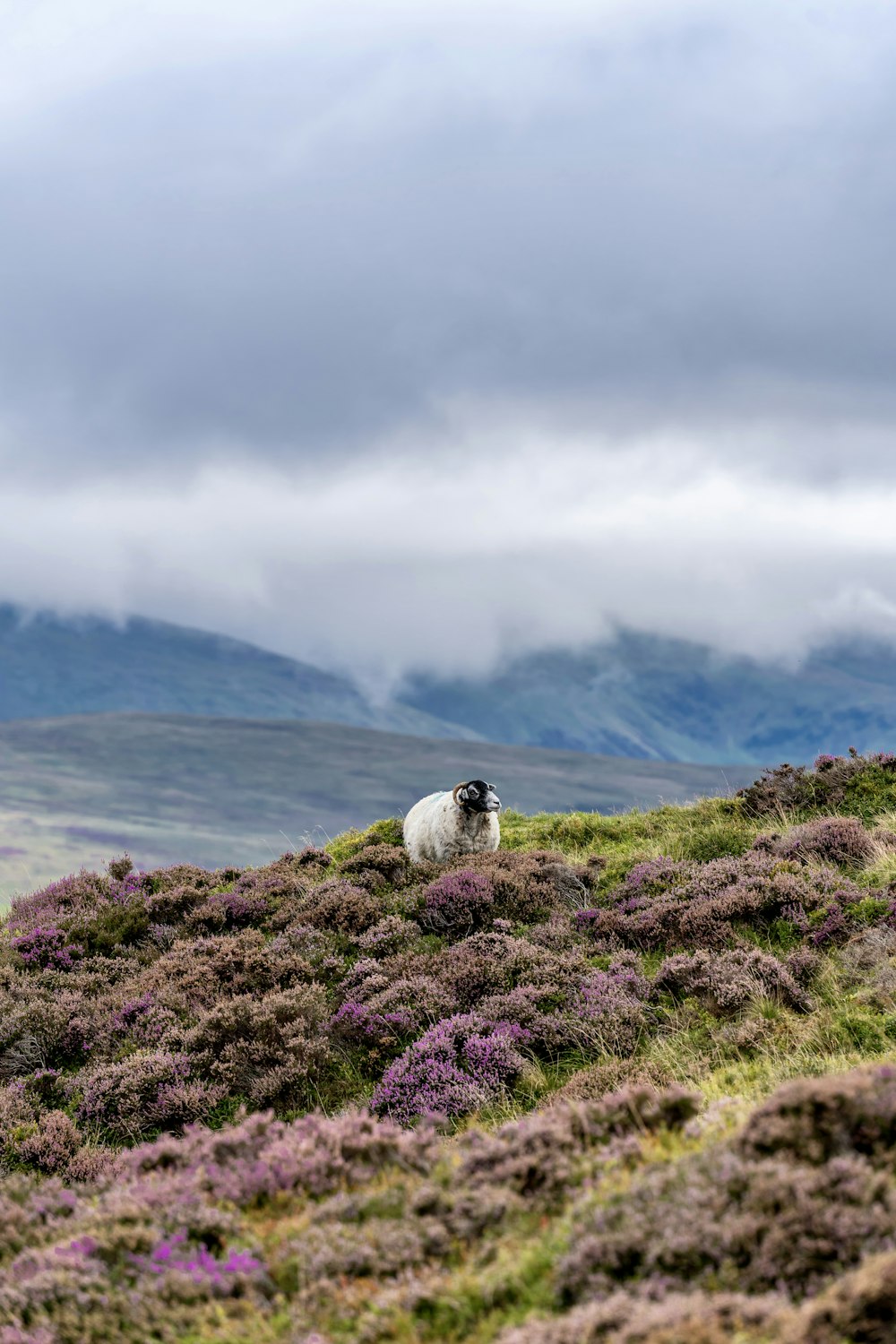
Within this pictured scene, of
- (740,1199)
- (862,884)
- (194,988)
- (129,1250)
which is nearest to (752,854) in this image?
(862,884)

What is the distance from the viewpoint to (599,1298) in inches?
159

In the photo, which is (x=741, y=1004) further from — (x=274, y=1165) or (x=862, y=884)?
(x=274, y=1165)

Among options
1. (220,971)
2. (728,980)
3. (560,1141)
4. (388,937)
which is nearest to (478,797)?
(388,937)

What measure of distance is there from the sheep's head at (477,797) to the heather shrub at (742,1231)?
39.5 feet

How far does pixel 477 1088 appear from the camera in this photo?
9.04 meters

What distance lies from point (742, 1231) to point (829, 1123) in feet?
2.80

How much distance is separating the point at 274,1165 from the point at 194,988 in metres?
7.50

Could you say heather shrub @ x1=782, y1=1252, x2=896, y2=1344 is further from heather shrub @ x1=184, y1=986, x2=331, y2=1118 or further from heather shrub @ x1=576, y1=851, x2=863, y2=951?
heather shrub @ x1=576, y1=851, x2=863, y2=951

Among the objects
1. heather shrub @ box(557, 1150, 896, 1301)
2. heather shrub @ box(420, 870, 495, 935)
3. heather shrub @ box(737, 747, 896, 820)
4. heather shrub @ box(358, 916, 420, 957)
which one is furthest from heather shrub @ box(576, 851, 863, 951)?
heather shrub @ box(557, 1150, 896, 1301)

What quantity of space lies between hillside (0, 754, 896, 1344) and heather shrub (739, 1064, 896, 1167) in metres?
0.02

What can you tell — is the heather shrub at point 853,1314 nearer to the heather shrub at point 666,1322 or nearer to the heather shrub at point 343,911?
the heather shrub at point 666,1322

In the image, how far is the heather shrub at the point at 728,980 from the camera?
9570 millimetres

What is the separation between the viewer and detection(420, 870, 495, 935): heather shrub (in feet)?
44.4

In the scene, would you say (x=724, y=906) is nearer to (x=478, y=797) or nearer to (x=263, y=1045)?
(x=478, y=797)
